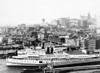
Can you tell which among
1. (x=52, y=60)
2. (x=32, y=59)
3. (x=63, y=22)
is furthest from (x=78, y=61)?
(x=63, y=22)

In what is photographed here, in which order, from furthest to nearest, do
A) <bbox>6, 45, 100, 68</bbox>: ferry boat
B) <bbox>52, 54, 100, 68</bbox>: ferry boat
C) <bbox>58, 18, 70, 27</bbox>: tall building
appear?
<bbox>58, 18, 70, 27</bbox>: tall building, <bbox>6, 45, 100, 68</bbox>: ferry boat, <bbox>52, 54, 100, 68</bbox>: ferry boat

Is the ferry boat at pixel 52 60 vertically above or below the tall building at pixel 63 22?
below

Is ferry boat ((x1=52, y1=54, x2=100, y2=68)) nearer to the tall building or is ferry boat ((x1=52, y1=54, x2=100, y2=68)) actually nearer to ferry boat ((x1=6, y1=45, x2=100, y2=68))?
ferry boat ((x1=6, y1=45, x2=100, y2=68))

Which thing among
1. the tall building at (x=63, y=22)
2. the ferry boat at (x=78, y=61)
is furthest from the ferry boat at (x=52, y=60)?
the tall building at (x=63, y=22)

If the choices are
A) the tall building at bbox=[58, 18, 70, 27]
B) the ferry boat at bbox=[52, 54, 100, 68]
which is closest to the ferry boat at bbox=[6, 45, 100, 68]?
the ferry boat at bbox=[52, 54, 100, 68]

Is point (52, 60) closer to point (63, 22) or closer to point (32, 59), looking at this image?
point (32, 59)

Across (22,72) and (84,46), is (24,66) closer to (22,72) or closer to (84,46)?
(22,72)

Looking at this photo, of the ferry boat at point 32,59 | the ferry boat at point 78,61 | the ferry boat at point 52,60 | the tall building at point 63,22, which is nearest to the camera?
the ferry boat at point 78,61

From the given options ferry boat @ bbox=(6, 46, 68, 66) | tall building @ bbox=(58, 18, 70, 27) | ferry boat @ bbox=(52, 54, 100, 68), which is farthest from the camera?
tall building @ bbox=(58, 18, 70, 27)

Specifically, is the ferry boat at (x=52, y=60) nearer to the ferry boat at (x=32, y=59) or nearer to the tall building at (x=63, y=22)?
the ferry boat at (x=32, y=59)

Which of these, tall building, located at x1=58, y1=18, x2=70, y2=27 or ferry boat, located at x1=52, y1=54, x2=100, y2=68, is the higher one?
tall building, located at x1=58, y1=18, x2=70, y2=27

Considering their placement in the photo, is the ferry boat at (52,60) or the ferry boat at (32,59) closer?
the ferry boat at (52,60)

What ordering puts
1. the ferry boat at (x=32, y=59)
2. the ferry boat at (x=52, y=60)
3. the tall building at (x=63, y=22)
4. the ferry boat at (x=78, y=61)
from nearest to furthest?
the ferry boat at (x=78, y=61) < the ferry boat at (x=52, y=60) < the ferry boat at (x=32, y=59) < the tall building at (x=63, y=22)
